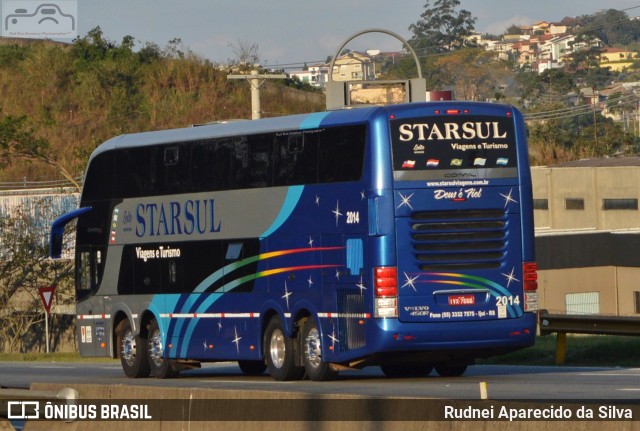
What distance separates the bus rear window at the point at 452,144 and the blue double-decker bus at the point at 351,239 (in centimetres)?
2

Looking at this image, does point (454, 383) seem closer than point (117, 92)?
Yes

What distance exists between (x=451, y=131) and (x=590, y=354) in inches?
265

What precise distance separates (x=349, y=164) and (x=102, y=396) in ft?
25.1

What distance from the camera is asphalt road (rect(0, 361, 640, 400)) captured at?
55.5ft

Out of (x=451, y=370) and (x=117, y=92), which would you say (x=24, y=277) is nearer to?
(x=451, y=370)

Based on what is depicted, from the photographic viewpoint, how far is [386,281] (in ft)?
64.8

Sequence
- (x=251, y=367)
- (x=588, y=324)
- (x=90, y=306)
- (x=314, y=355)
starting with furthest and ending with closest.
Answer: (x=90, y=306), (x=251, y=367), (x=588, y=324), (x=314, y=355)

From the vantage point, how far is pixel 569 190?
6016 centimetres

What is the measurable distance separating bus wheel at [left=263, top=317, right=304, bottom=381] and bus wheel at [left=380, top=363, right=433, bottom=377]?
1987 millimetres

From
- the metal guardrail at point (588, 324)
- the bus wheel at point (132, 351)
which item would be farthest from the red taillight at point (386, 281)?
the bus wheel at point (132, 351)

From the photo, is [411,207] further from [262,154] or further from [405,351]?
[262,154]
